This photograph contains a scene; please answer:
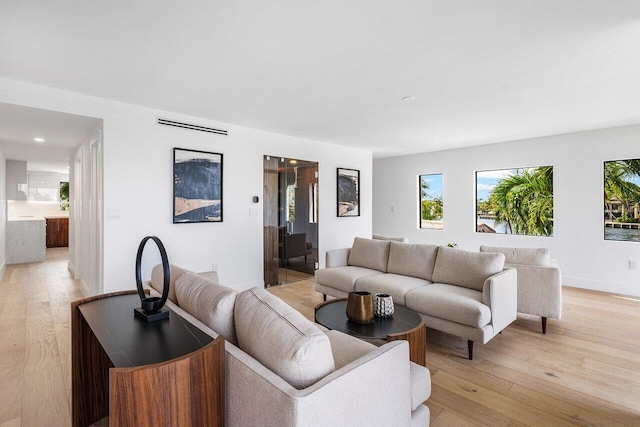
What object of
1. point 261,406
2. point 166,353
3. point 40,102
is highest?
point 40,102

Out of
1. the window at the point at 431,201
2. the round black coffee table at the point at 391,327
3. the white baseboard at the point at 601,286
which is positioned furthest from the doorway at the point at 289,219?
the white baseboard at the point at 601,286

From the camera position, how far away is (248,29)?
2152 mm

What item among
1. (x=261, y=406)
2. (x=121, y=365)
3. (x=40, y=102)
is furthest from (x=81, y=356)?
(x=40, y=102)

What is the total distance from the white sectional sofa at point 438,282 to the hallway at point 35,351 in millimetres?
2620

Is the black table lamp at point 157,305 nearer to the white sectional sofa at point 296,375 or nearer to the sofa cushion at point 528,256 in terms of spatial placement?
the white sectional sofa at point 296,375

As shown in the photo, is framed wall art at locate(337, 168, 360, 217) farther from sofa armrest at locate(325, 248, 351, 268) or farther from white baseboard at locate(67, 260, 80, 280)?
white baseboard at locate(67, 260, 80, 280)

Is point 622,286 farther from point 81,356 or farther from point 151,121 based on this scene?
point 151,121

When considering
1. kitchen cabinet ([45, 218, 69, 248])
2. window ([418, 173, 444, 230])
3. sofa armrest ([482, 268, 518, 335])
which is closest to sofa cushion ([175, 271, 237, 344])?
sofa armrest ([482, 268, 518, 335])

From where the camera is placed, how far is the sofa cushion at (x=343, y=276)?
3789mm

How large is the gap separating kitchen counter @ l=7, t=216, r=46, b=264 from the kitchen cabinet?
248cm

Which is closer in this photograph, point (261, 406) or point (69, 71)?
point (261, 406)

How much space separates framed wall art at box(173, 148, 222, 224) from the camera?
4074 millimetres

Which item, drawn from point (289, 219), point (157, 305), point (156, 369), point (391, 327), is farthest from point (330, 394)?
point (289, 219)

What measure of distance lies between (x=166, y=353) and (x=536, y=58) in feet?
10.3
